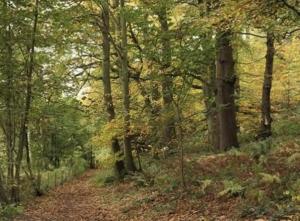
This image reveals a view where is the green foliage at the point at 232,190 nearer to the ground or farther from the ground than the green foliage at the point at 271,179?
nearer to the ground

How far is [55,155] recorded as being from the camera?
3067cm

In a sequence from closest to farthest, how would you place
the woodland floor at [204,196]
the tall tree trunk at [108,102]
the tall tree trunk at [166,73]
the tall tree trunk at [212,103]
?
the woodland floor at [204,196], the tall tree trunk at [166,73], the tall tree trunk at [212,103], the tall tree trunk at [108,102]

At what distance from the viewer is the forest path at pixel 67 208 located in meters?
11.4

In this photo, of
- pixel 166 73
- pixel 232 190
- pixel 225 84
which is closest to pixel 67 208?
pixel 166 73

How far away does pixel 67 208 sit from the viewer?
536 inches

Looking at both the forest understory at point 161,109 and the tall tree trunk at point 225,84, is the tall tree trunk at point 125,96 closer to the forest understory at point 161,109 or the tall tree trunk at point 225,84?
the forest understory at point 161,109

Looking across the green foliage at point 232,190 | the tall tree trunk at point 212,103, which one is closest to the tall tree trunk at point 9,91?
the tall tree trunk at point 212,103

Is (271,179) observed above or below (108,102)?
below

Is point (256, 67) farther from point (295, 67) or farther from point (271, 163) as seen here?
point (271, 163)

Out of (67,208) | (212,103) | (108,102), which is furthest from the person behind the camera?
(108,102)

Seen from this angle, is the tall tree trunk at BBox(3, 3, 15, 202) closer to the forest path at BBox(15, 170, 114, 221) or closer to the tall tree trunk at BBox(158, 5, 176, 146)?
the forest path at BBox(15, 170, 114, 221)

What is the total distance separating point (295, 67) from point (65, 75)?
12.6m

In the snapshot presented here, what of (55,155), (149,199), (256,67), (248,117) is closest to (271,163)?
(149,199)

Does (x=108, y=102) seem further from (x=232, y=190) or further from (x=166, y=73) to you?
(x=232, y=190)
